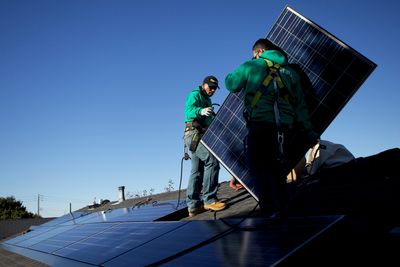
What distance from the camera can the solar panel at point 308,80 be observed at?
423cm

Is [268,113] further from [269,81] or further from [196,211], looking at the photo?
[196,211]

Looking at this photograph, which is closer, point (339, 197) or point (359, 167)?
point (339, 197)

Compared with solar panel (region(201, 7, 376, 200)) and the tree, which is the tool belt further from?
the tree

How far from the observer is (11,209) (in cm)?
4578

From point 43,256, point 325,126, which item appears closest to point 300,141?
point 325,126

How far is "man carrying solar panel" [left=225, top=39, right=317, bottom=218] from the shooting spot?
3.70 meters

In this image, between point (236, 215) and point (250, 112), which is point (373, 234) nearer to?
point (250, 112)

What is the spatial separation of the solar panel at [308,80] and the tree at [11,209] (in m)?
46.8

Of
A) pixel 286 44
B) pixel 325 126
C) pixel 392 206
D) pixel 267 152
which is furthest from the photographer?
pixel 286 44

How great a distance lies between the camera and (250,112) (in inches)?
149

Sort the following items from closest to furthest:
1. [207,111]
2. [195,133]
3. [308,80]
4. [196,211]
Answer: [308,80] < [207,111] < [195,133] < [196,211]

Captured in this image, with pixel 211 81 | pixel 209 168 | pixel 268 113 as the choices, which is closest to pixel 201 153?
pixel 209 168

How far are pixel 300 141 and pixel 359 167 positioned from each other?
71.4 inches

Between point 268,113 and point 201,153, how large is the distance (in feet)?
6.91
